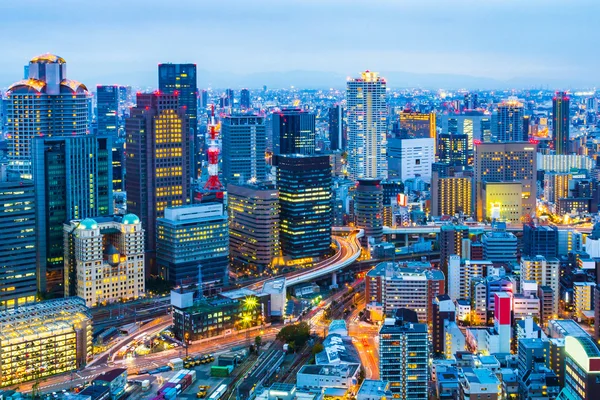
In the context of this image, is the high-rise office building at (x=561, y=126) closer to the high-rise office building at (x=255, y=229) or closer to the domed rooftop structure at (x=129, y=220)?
the high-rise office building at (x=255, y=229)

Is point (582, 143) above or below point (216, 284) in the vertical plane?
above

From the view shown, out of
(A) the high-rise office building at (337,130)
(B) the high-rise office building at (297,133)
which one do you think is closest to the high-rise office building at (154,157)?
(B) the high-rise office building at (297,133)

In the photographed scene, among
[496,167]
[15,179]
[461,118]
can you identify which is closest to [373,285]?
[15,179]

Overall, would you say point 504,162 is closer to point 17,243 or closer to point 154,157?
point 154,157

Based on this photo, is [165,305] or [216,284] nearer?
[165,305]

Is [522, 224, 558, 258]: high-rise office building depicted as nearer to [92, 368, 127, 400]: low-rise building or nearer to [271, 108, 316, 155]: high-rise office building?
[92, 368, 127, 400]: low-rise building

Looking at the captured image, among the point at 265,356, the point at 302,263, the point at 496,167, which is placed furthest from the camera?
the point at 496,167

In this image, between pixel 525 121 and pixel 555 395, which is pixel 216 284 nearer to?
pixel 555 395
